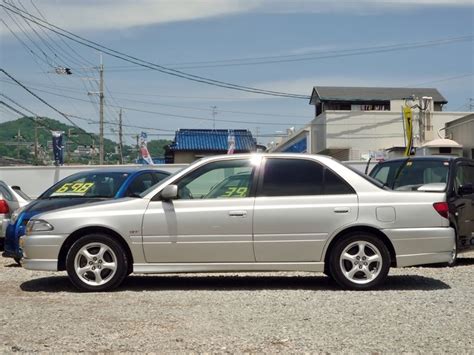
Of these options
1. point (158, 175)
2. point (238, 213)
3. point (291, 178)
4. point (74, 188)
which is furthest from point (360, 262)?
point (74, 188)

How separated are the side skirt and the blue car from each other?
1.98m

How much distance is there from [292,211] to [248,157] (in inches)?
34.7

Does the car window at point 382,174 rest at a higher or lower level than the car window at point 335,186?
higher

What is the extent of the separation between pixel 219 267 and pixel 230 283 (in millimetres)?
810

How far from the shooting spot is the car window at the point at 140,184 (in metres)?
9.79

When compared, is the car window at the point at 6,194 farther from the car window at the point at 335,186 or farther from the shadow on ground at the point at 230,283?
the car window at the point at 335,186

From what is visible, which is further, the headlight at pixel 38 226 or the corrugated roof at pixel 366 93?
the corrugated roof at pixel 366 93

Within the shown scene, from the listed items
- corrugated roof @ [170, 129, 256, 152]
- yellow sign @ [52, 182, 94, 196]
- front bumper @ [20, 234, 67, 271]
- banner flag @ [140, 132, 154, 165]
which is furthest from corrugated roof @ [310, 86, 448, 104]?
front bumper @ [20, 234, 67, 271]

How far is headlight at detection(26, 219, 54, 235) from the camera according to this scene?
7444mm

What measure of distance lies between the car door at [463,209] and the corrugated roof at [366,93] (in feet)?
119

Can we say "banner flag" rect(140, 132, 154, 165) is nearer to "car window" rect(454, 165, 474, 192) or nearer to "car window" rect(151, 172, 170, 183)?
"car window" rect(151, 172, 170, 183)

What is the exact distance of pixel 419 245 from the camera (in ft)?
24.2

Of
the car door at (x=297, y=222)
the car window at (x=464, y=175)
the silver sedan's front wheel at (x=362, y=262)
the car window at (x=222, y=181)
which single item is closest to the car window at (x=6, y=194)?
the car window at (x=222, y=181)

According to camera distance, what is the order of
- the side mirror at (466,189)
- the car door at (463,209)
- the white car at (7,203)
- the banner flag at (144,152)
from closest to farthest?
the car door at (463,209) < the side mirror at (466,189) < the white car at (7,203) < the banner flag at (144,152)
